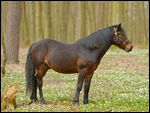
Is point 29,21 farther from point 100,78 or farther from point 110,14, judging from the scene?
point 100,78

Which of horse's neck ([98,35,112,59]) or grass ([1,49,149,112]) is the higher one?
horse's neck ([98,35,112,59])

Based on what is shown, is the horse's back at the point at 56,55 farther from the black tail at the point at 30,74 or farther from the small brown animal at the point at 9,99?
the small brown animal at the point at 9,99

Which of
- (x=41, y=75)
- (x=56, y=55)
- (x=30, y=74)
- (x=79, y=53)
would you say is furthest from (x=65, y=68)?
(x=30, y=74)

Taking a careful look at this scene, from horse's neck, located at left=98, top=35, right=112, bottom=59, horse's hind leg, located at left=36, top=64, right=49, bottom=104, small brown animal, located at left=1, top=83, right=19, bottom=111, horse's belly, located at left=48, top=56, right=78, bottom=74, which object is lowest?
small brown animal, located at left=1, top=83, right=19, bottom=111

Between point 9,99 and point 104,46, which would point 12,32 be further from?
point 9,99

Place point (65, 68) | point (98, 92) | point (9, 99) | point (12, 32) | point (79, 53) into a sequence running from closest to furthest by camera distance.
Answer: point (9, 99), point (79, 53), point (65, 68), point (98, 92), point (12, 32)

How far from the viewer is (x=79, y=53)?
39.3 feet

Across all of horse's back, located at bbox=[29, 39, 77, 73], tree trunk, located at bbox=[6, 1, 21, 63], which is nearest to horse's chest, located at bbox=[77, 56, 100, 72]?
horse's back, located at bbox=[29, 39, 77, 73]

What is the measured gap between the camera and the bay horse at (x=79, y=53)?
12.0 metres

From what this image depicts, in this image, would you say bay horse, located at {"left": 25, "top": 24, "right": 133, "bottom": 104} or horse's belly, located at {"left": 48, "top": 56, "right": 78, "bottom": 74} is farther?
horse's belly, located at {"left": 48, "top": 56, "right": 78, "bottom": 74}

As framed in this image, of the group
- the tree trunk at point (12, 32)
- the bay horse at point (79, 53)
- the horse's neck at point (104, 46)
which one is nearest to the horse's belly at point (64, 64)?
the bay horse at point (79, 53)

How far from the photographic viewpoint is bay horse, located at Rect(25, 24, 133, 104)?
39.3 feet

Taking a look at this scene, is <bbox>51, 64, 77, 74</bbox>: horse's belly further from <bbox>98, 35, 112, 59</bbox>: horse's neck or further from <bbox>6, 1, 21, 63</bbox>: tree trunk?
<bbox>6, 1, 21, 63</bbox>: tree trunk

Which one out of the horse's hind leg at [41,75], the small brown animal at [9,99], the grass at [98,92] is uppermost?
the horse's hind leg at [41,75]
